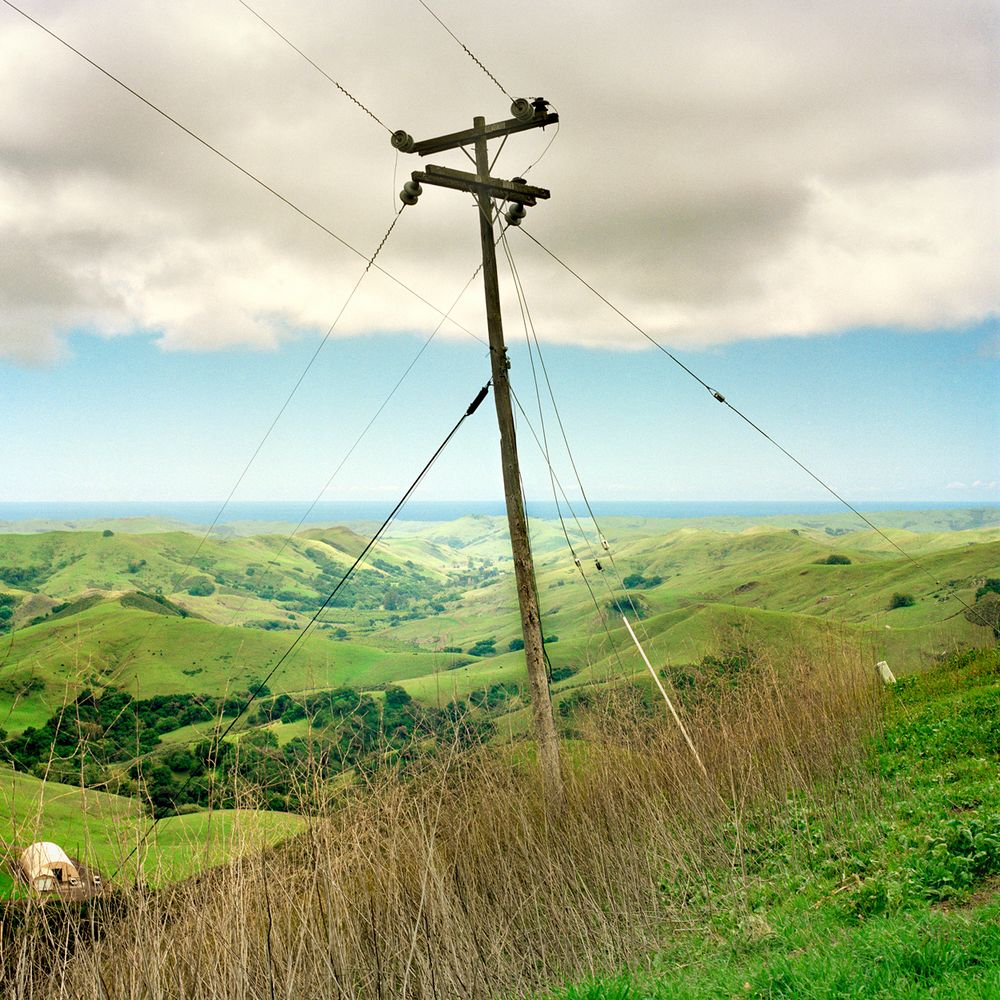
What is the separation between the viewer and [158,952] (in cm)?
567

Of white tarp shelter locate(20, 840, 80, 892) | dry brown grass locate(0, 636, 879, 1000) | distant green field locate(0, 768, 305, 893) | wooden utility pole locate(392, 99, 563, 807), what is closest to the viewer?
white tarp shelter locate(20, 840, 80, 892)

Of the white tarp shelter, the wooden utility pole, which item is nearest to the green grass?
the wooden utility pole

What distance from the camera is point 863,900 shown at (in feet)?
20.9

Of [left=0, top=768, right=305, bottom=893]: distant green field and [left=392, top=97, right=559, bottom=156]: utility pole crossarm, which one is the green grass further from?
[left=392, top=97, right=559, bottom=156]: utility pole crossarm

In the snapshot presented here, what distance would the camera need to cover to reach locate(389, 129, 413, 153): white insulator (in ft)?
30.9

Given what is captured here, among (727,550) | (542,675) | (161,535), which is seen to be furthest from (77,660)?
(161,535)

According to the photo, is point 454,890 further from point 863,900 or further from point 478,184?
point 478,184

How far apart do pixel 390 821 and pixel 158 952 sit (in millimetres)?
2142

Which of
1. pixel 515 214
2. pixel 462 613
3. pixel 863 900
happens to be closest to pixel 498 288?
pixel 515 214

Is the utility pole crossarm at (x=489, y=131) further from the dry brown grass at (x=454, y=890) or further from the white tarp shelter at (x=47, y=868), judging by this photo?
the white tarp shelter at (x=47, y=868)

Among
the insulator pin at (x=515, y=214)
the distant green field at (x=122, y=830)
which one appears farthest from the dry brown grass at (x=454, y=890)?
the insulator pin at (x=515, y=214)

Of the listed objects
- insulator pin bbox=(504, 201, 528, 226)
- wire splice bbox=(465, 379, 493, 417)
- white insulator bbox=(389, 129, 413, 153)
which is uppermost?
white insulator bbox=(389, 129, 413, 153)

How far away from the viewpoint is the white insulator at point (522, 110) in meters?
9.11

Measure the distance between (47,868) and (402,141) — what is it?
8120 millimetres
